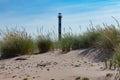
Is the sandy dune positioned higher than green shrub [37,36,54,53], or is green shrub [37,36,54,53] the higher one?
green shrub [37,36,54,53]

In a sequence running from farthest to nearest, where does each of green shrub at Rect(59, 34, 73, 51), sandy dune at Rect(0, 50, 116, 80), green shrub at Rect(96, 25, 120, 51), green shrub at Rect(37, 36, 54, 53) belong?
green shrub at Rect(37, 36, 54, 53), green shrub at Rect(59, 34, 73, 51), green shrub at Rect(96, 25, 120, 51), sandy dune at Rect(0, 50, 116, 80)

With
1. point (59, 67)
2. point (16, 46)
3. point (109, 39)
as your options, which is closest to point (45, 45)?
point (16, 46)

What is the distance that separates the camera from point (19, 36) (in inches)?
737

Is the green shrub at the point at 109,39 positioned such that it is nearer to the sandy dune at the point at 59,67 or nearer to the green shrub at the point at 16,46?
the sandy dune at the point at 59,67

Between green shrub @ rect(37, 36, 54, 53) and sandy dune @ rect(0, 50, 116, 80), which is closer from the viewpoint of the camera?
sandy dune @ rect(0, 50, 116, 80)

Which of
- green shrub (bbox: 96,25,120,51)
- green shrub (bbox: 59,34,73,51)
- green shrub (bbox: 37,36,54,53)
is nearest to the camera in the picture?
green shrub (bbox: 96,25,120,51)

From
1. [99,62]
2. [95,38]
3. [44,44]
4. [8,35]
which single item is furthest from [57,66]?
[8,35]

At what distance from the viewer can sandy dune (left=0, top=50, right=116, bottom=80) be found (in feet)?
34.0

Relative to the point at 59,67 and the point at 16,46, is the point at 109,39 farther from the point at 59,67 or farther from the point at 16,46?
the point at 16,46

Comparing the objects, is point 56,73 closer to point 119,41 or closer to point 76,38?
point 119,41

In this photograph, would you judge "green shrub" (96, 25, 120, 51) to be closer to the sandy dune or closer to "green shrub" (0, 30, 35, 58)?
the sandy dune

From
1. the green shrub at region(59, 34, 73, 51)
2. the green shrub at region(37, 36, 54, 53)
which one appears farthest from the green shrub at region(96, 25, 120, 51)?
the green shrub at region(37, 36, 54, 53)

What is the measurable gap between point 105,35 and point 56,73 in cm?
391

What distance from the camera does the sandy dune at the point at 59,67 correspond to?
34.0ft
